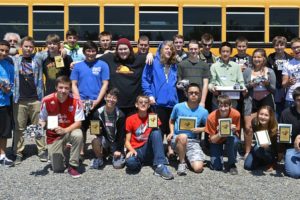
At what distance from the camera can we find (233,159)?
519 cm

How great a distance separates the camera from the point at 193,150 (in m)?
5.38

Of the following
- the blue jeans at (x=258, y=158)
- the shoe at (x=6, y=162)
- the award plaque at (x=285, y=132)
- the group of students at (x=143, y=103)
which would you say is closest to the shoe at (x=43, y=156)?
the group of students at (x=143, y=103)

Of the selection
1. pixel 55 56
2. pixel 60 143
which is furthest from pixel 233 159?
pixel 55 56

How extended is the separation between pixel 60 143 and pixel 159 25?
4697 millimetres

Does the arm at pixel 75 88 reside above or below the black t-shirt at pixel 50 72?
below

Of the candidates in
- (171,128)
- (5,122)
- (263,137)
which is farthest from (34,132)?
(263,137)

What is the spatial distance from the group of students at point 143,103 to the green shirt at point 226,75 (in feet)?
0.05

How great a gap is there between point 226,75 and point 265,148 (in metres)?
1.16

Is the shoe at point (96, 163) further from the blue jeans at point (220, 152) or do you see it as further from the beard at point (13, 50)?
the beard at point (13, 50)

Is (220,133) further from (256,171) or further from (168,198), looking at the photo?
(168,198)

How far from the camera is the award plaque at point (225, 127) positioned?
5075 mm

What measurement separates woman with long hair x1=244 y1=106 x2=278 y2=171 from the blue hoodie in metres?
1.16

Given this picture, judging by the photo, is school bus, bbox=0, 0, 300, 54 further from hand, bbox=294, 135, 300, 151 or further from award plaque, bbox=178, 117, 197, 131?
hand, bbox=294, 135, 300, 151

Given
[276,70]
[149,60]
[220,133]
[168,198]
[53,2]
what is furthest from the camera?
[53,2]
